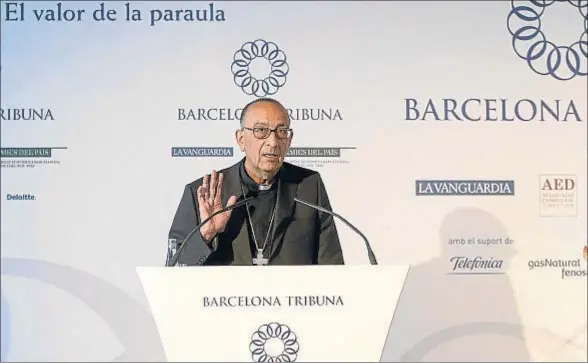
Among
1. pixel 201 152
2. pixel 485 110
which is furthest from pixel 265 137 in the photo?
pixel 485 110

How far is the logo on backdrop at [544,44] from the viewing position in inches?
122

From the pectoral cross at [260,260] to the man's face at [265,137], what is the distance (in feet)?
1.23

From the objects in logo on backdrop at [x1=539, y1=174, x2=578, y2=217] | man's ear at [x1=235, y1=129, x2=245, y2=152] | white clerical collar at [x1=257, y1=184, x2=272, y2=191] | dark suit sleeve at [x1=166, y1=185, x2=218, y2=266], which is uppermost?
man's ear at [x1=235, y1=129, x2=245, y2=152]

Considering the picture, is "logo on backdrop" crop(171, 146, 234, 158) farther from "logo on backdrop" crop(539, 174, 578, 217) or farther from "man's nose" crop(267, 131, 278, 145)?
"logo on backdrop" crop(539, 174, 578, 217)

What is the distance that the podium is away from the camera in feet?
5.77

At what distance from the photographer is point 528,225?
3.04 metres

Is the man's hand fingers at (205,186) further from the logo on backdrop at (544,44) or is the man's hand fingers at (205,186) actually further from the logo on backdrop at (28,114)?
the logo on backdrop at (544,44)

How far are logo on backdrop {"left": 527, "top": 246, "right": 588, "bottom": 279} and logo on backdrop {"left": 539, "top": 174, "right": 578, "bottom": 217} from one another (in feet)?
0.63

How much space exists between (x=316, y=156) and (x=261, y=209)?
35cm

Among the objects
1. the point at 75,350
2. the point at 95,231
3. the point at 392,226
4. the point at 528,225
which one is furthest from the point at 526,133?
the point at 75,350

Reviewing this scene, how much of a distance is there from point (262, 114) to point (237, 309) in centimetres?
144

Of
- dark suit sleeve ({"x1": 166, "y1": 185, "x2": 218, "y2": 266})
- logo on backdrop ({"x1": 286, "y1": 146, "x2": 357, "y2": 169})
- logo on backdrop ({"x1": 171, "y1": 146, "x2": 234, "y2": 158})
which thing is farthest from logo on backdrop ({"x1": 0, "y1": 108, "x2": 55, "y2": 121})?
logo on backdrop ({"x1": 286, "y1": 146, "x2": 357, "y2": 169})

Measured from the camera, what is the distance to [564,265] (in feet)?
9.95

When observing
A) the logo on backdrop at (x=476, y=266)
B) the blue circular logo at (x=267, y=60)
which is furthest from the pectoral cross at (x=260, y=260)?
the logo on backdrop at (x=476, y=266)
